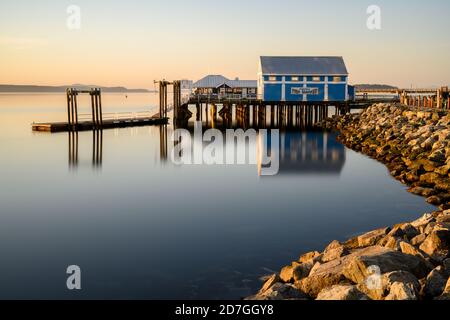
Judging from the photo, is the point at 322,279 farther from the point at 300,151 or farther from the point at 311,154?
the point at 300,151

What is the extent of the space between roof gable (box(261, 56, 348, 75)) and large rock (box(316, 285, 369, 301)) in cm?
4278

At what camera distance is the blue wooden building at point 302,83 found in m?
49.7

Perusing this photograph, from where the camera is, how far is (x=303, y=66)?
5053 cm

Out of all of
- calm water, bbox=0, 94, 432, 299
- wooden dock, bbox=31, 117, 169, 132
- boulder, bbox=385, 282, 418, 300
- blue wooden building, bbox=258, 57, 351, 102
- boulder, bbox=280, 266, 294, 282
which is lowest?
calm water, bbox=0, 94, 432, 299

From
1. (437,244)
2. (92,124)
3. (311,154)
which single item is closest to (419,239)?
(437,244)

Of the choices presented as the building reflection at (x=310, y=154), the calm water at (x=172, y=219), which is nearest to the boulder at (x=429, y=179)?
the calm water at (x=172, y=219)

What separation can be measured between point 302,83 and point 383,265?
43.1m

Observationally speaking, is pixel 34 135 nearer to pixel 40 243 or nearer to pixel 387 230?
pixel 40 243

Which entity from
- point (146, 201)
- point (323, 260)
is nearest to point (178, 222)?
point (146, 201)

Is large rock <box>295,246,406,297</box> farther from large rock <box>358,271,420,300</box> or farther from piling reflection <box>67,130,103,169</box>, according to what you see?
piling reflection <box>67,130,103,169</box>

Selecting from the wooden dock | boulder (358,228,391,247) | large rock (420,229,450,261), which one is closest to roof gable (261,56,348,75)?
the wooden dock

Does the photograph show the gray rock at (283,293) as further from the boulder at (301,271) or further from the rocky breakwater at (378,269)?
the boulder at (301,271)

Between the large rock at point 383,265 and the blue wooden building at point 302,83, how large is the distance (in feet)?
137

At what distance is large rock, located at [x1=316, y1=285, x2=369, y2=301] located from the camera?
7.51 m
